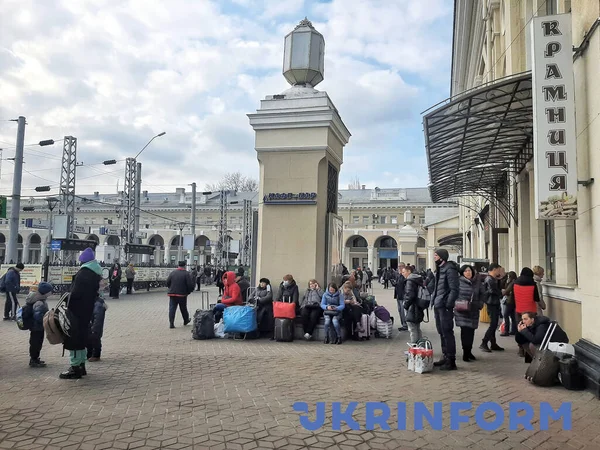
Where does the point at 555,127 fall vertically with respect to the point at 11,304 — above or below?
above

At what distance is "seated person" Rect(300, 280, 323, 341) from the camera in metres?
10.1

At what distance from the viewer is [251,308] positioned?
33.7 feet

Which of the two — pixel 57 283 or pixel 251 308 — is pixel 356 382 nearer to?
pixel 251 308

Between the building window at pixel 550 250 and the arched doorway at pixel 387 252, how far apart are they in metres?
56.4

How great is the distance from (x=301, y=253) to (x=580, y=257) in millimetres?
5229

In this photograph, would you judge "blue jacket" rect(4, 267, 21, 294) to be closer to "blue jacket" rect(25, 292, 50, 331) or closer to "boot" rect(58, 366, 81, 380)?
"blue jacket" rect(25, 292, 50, 331)

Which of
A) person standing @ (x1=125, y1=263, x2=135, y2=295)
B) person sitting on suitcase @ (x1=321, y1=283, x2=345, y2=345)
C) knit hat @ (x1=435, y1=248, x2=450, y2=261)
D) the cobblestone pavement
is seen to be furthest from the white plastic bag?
person standing @ (x1=125, y1=263, x2=135, y2=295)

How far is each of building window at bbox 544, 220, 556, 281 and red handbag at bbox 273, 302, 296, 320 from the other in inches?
232

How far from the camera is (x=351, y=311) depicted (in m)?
10.3

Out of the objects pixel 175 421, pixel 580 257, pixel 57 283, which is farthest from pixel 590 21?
pixel 57 283

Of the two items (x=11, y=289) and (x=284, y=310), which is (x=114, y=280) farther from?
(x=284, y=310)

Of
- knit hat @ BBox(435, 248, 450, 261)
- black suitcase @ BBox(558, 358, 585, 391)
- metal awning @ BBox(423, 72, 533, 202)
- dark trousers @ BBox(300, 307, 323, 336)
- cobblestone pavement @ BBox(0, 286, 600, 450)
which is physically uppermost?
metal awning @ BBox(423, 72, 533, 202)

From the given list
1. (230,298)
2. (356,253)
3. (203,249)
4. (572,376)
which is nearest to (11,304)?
(230,298)

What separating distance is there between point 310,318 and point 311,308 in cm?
23
